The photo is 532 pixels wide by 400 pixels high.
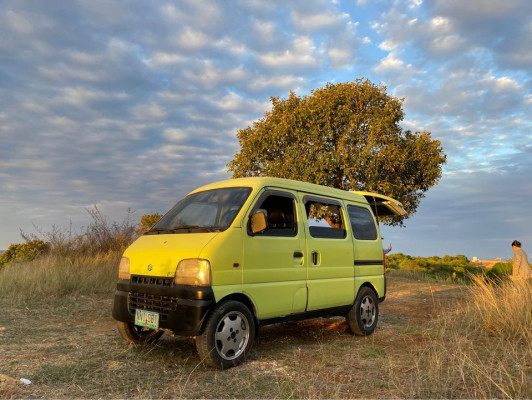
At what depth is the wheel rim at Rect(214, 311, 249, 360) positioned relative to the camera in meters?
4.60

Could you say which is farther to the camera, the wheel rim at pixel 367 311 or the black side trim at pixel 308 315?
the wheel rim at pixel 367 311

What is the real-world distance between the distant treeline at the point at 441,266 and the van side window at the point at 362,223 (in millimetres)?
12988

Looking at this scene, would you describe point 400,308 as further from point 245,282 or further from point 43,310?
point 43,310

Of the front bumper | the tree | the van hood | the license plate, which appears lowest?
the license plate

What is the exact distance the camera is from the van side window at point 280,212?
5644 millimetres

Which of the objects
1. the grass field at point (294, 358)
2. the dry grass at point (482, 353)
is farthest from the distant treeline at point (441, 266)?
the dry grass at point (482, 353)

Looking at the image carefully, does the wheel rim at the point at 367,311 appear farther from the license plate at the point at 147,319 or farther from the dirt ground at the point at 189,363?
the license plate at the point at 147,319

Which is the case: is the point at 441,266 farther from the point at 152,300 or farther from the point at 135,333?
the point at 152,300

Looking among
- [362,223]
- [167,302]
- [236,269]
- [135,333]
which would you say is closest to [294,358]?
[236,269]

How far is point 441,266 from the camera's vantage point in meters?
23.8

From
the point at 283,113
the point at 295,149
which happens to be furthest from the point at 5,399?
the point at 283,113

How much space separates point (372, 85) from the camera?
19.1 meters

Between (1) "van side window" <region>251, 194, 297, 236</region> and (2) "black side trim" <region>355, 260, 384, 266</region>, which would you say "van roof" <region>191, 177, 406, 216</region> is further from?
(2) "black side trim" <region>355, 260, 384, 266</region>

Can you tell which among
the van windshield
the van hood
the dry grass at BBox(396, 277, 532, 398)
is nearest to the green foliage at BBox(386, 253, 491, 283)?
the dry grass at BBox(396, 277, 532, 398)
